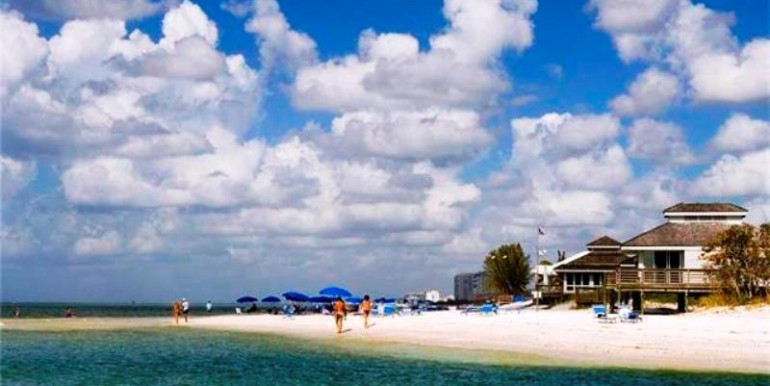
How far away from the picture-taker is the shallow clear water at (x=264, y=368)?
3036 cm

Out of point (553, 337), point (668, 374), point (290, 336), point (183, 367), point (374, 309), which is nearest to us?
point (668, 374)

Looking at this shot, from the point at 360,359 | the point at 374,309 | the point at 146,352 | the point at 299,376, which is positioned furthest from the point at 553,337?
the point at 374,309

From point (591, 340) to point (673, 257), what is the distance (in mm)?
23262

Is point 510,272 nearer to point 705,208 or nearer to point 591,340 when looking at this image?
point 705,208

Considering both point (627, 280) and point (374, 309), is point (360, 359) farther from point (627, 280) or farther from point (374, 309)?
point (374, 309)

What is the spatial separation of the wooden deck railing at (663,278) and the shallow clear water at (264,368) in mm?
19735

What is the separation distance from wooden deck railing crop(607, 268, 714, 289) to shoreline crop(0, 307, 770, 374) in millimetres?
3637

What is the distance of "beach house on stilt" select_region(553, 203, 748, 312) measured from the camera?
180 ft

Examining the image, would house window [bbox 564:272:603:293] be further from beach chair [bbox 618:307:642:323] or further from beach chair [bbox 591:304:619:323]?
beach chair [bbox 618:307:642:323]

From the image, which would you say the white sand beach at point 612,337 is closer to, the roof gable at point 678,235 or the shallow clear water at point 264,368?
the shallow clear water at point 264,368

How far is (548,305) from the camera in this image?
77.8 m

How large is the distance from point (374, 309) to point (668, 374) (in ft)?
156

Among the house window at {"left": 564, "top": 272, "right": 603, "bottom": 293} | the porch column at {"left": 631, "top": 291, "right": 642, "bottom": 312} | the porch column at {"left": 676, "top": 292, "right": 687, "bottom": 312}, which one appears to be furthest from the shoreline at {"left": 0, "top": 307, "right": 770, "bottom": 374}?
the house window at {"left": 564, "top": 272, "right": 603, "bottom": 293}

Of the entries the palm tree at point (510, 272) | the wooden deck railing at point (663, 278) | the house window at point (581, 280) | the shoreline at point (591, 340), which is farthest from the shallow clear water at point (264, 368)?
the palm tree at point (510, 272)
